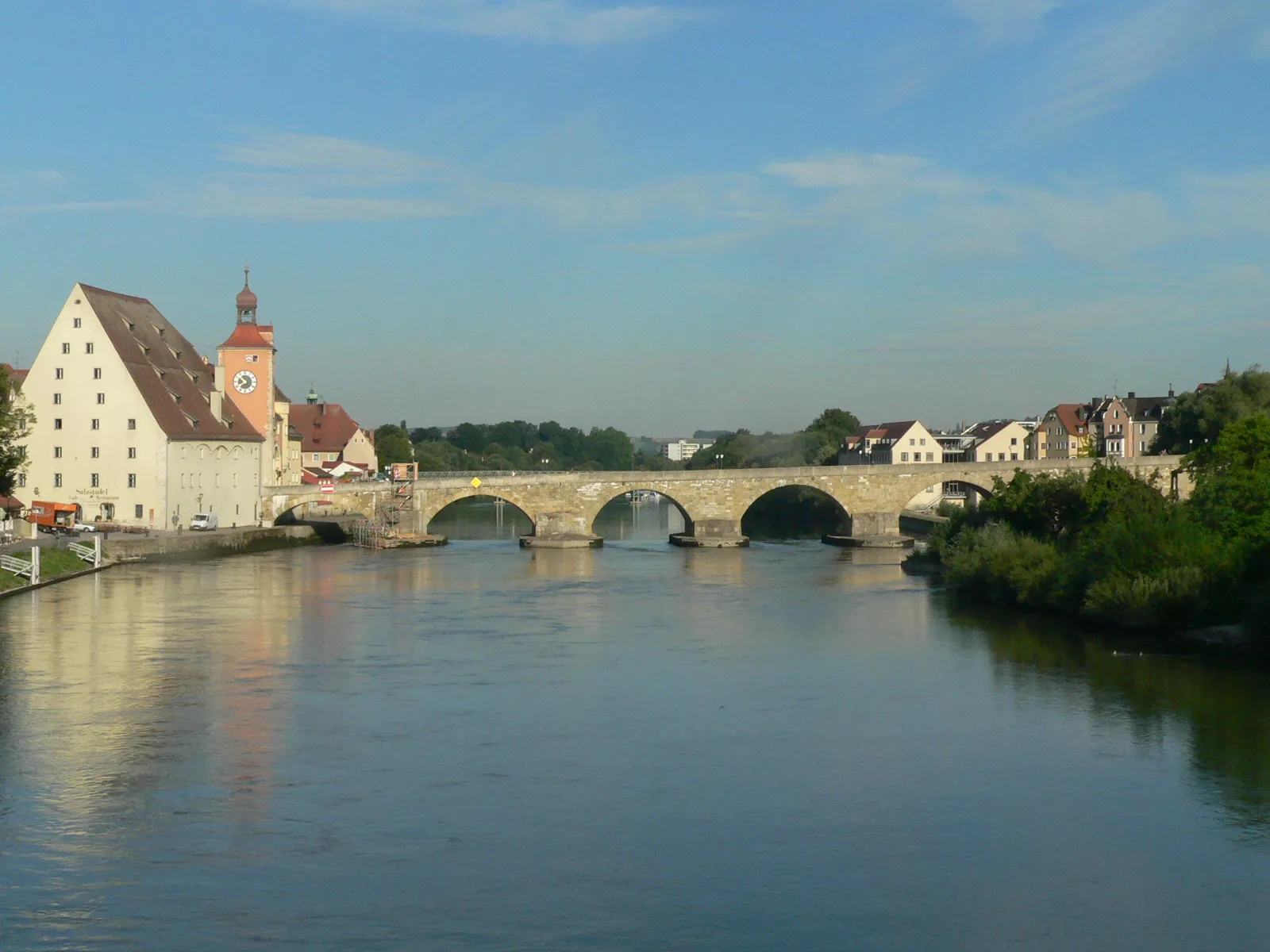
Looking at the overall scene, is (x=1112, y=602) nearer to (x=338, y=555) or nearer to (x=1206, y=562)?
(x=1206, y=562)

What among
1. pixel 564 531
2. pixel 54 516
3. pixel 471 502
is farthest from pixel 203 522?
pixel 471 502

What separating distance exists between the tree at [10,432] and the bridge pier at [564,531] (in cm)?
1789

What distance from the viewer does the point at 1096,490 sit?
119ft

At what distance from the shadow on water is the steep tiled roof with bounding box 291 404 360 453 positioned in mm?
59285

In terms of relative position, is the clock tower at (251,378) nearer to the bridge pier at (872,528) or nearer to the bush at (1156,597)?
the bridge pier at (872,528)

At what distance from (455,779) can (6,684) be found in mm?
9150

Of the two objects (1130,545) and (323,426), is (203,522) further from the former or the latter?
(323,426)

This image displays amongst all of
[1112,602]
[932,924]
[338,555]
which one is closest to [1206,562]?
[1112,602]

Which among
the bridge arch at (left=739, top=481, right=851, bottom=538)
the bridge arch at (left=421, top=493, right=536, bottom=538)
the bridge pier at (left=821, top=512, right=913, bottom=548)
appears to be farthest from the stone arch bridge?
the bridge arch at (left=739, top=481, right=851, bottom=538)

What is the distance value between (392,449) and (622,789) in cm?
8313

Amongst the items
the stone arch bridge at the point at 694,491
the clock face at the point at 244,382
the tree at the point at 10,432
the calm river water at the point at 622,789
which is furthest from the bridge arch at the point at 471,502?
the calm river water at the point at 622,789

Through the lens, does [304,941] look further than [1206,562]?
No

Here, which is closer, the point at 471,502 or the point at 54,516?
the point at 54,516

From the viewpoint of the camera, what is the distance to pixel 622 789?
669 inches
